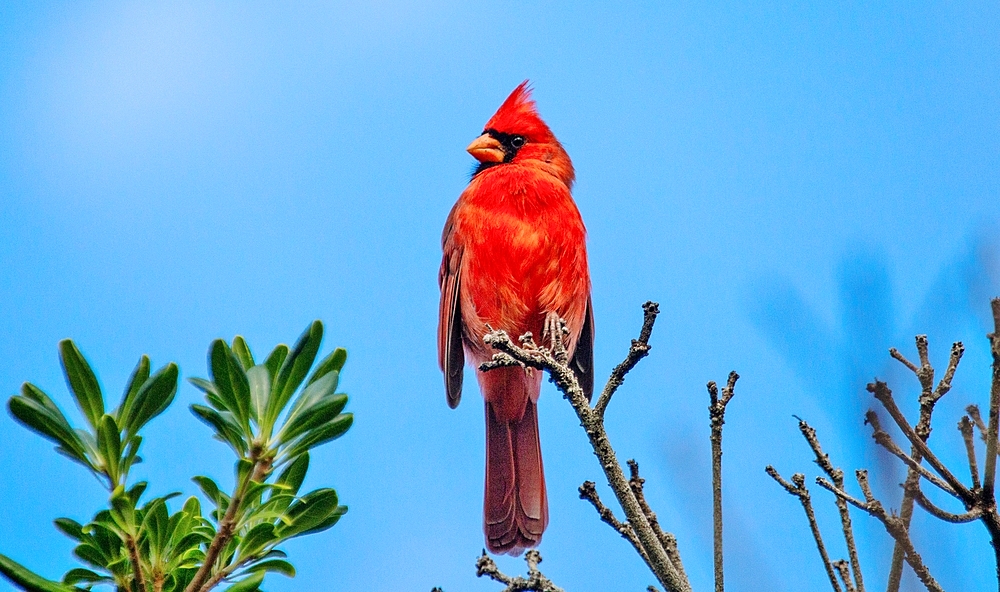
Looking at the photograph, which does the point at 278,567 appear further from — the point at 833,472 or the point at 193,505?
the point at 833,472

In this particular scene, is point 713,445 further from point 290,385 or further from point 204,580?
point 204,580

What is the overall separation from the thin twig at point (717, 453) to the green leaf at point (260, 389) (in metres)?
0.55

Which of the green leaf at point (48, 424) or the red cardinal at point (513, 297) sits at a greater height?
the red cardinal at point (513, 297)

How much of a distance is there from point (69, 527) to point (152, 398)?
0.17 meters

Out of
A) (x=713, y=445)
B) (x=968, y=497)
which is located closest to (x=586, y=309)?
(x=713, y=445)

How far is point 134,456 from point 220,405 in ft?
0.31

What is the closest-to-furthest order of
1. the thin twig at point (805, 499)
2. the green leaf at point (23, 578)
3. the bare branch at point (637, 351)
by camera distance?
1. the green leaf at point (23, 578)
2. the thin twig at point (805, 499)
3. the bare branch at point (637, 351)

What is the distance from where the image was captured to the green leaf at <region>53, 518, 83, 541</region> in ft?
3.26

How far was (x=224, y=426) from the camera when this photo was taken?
3.23 feet

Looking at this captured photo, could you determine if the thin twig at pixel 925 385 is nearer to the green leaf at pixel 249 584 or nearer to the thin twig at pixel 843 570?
the thin twig at pixel 843 570

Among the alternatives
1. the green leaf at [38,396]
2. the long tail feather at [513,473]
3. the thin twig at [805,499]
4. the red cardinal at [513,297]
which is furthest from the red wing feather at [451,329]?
the green leaf at [38,396]

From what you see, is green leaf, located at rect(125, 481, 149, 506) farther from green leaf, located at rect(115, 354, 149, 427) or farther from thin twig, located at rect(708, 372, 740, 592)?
thin twig, located at rect(708, 372, 740, 592)

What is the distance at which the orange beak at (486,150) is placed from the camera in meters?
3.48

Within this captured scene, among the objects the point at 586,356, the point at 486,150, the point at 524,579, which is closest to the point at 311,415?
the point at 524,579
